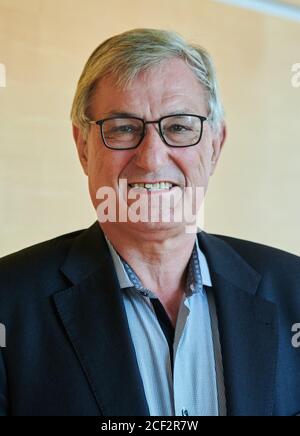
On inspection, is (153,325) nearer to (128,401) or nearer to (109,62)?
(128,401)

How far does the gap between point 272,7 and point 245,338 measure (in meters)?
1.09

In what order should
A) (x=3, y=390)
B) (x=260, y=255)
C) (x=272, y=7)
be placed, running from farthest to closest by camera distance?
(x=272, y=7), (x=260, y=255), (x=3, y=390)

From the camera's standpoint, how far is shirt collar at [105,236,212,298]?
107 cm

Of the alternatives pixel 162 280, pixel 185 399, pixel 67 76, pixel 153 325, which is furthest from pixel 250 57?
pixel 185 399

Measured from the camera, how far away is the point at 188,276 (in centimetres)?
113

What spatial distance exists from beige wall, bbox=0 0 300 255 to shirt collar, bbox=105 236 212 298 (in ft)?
0.99

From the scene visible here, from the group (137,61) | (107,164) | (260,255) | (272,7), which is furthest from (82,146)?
(272,7)

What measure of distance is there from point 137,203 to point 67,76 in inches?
18.5

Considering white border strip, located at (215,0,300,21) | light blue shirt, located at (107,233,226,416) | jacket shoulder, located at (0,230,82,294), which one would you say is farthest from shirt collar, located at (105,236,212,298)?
white border strip, located at (215,0,300,21)

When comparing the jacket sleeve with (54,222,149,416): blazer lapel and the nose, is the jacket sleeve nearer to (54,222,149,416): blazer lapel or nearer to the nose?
(54,222,149,416): blazer lapel

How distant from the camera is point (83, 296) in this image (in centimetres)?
104

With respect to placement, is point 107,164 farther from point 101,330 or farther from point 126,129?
point 101,330

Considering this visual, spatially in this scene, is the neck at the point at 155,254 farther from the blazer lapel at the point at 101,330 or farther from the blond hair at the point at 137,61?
the blond hair at the point at 137,61

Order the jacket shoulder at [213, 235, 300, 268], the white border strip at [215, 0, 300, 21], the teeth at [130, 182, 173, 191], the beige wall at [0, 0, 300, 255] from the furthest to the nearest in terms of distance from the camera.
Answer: the white border strip at [215, 0, 300, 21] < the beige wall at [0, 0, 300, 255] < the jacket shoulder at [213, 235, 300, 268] < the teeth at [130, 182, 173, 191]
